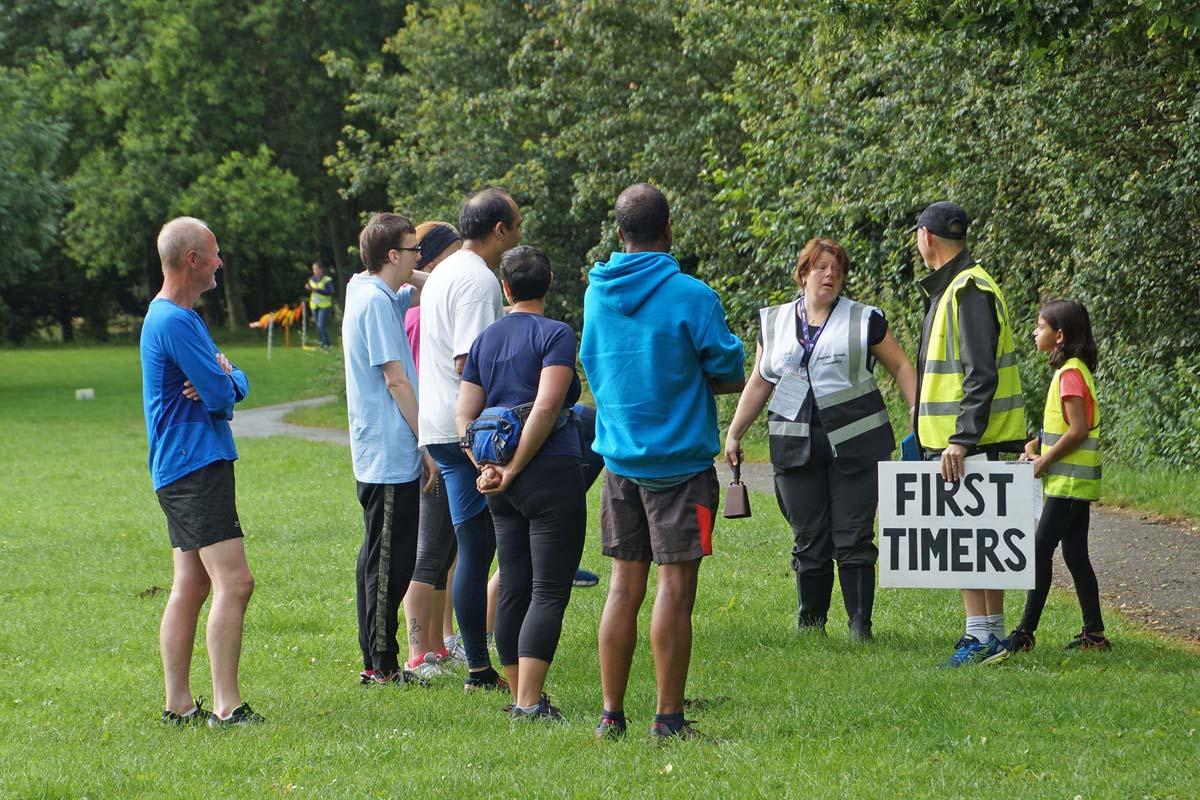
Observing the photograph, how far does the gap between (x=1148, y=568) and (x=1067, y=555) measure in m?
2.86

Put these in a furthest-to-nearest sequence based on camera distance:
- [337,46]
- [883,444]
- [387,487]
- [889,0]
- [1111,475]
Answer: [337,46]
[1111,475]
[889,0]
[883,444]
[387,487]

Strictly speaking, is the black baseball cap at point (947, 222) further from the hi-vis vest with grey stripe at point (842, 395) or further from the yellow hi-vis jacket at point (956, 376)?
the hi-vis vest with grey stripe at point (842, 395)

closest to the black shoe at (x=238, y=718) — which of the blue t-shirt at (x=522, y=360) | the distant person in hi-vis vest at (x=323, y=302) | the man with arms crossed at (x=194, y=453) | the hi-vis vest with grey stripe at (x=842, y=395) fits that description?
→ the man with arms crossed at (x=194, y=453)

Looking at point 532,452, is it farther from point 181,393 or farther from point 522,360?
point 181,393

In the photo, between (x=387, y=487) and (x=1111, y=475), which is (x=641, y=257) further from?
(x=1111, y=475)

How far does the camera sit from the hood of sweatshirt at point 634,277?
5367 millimetres

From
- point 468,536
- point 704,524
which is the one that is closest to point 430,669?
point 468,536

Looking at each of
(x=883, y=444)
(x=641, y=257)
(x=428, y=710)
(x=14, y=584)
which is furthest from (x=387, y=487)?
(x=14, y=584)

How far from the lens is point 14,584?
400 inches

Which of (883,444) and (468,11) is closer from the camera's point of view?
(883,444)

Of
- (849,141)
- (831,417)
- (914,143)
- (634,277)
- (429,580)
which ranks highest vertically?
(849,141)

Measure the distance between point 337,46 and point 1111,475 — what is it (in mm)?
39681

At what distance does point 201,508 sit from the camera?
19.2 ft

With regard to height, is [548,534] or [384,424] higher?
[384,424]
